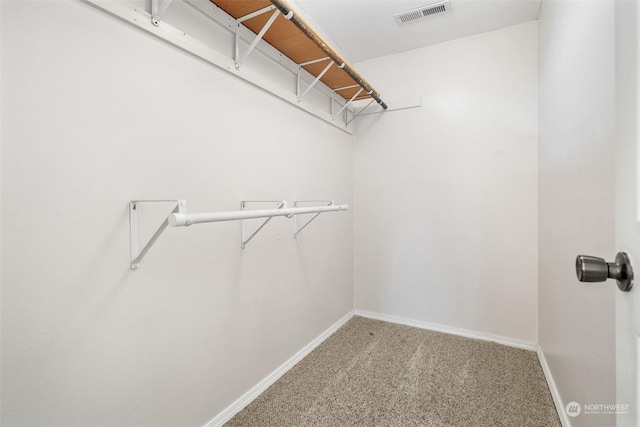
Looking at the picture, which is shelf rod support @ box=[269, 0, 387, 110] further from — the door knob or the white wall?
the door knob

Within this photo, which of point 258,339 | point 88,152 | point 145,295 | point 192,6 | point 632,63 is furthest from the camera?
point 258,339

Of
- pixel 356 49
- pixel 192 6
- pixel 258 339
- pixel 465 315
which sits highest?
pixel 356 49

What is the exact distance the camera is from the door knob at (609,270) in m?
0.45

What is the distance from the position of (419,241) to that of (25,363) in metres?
2.61

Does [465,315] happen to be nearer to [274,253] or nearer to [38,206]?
[274,253]

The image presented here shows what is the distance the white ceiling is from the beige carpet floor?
260 centimetres

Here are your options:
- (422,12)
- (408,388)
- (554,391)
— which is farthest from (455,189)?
(408,388)

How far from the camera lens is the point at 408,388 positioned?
179cm

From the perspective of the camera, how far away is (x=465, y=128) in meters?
2.49

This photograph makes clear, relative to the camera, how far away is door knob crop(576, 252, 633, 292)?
452 millimetres

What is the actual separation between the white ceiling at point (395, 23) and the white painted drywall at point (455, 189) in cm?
13

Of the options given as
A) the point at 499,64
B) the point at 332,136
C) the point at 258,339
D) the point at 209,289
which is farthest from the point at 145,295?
the point at 499,64

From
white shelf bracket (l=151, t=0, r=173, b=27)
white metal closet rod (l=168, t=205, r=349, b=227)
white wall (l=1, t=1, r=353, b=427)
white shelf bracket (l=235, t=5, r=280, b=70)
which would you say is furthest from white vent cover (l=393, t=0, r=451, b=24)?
white metal closet rod (l=168, t=205, r=349, b=227)

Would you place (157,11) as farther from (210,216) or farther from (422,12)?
(422,12)
